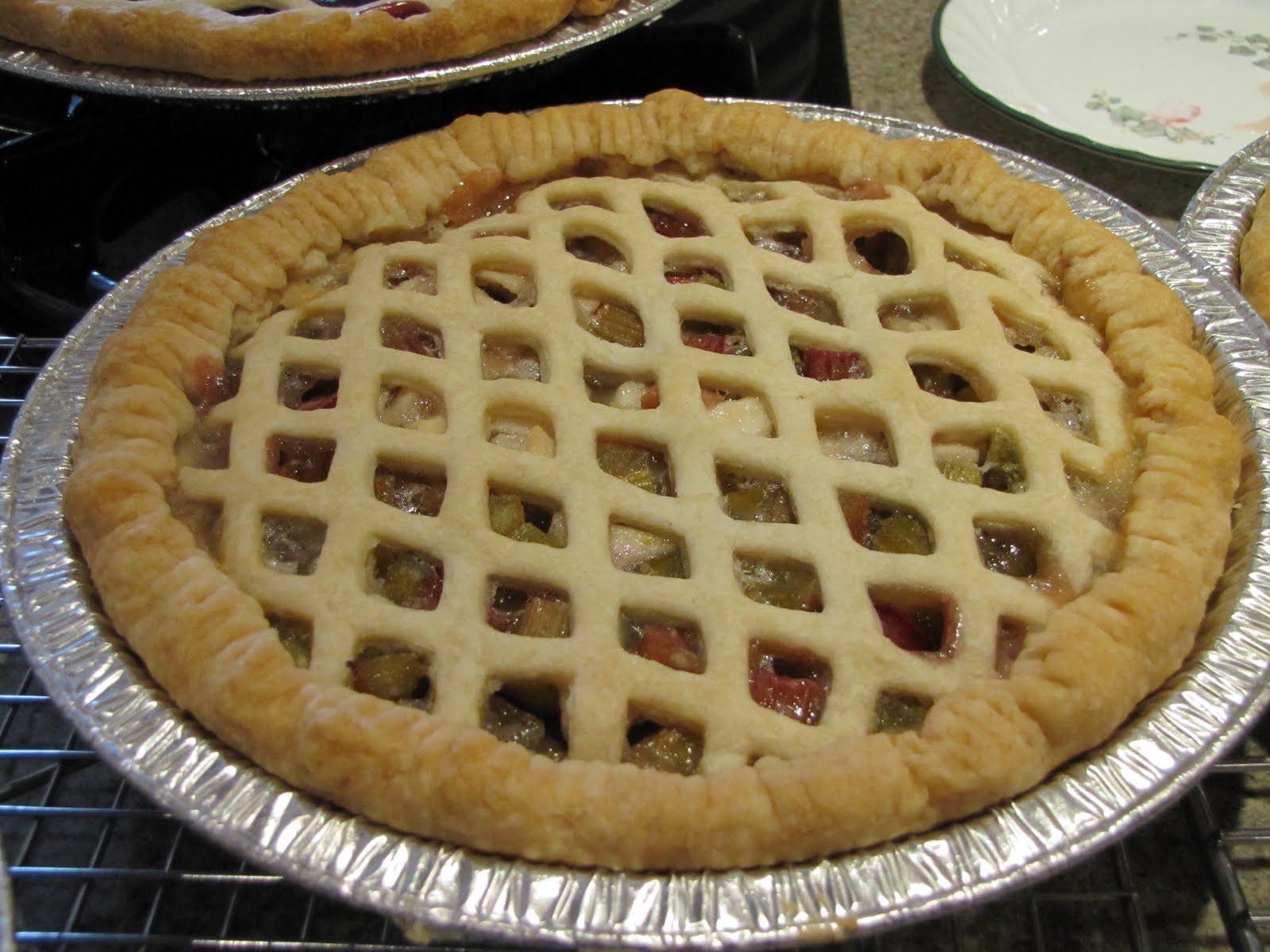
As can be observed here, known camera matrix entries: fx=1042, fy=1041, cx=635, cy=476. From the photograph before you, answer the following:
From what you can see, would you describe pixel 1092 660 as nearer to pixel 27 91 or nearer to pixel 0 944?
pixel 0 944

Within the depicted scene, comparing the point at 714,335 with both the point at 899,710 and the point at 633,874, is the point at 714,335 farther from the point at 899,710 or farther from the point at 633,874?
the point at 633,874

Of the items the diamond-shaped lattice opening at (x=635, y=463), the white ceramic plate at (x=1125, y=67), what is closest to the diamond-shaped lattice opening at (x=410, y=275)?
the diamond-shaped lattice opening at (x=635, y=463)

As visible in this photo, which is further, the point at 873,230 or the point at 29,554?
the point at 873,230

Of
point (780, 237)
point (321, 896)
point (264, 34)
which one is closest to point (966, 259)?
point (780, 237)

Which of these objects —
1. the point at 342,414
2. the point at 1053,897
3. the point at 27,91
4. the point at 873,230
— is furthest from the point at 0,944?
the point at 27,91

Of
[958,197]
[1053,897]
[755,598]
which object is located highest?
[958,197]
